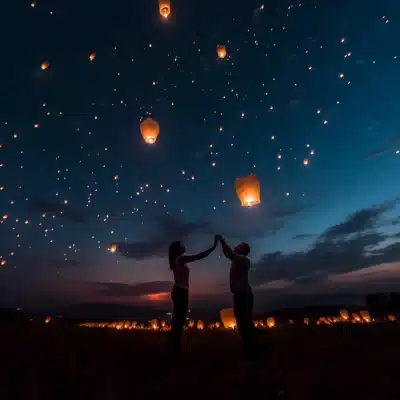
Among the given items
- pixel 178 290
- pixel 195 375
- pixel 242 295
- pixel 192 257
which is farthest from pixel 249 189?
pixel 195 375

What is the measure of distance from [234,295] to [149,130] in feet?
9.03

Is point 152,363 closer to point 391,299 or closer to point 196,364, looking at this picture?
point 196,364

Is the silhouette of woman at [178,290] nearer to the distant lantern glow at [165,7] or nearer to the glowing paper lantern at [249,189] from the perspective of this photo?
the glowing paper lantern at [249,189]

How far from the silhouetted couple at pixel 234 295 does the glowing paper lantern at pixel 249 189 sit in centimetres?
61

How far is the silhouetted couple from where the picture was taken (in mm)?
5016

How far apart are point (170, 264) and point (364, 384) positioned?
107 inches

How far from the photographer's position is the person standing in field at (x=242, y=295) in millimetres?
5012

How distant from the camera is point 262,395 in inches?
117

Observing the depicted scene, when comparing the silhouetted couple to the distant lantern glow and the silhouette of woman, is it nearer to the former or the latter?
the silhouette of woman

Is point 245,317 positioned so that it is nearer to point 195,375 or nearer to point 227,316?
point 195,375

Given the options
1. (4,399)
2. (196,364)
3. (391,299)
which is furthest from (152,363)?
(391,299)

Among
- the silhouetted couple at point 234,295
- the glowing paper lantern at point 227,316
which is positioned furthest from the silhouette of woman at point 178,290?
the glowing paper lantern at point 227,316

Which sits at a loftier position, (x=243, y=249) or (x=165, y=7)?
(x=165, y=7)

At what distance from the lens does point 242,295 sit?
5016 mm
